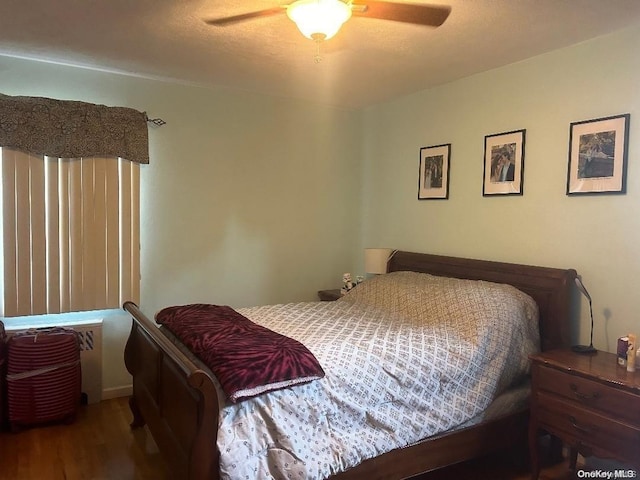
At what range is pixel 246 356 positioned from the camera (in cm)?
204

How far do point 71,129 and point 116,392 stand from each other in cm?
192

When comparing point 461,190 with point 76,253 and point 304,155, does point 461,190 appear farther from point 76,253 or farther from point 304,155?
point 76,253

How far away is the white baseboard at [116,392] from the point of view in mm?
3617

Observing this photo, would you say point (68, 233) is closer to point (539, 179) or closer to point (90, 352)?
point (90, 352)

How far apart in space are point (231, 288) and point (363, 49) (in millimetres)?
2156

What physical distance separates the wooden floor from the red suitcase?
105 millimetres

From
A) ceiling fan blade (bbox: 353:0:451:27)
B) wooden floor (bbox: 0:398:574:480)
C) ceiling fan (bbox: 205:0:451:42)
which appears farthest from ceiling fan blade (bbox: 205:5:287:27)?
wooden floor (bbox: 0:398:574:480)

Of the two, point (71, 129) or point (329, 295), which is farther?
point (329, 295)

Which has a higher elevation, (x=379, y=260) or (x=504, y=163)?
(x=504, y=163)

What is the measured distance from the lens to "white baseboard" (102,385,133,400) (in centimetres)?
362

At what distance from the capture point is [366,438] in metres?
2.17

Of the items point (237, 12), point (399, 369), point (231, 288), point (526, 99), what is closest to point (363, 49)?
point (237, 12)

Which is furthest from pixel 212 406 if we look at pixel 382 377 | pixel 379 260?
pixel 379 260
